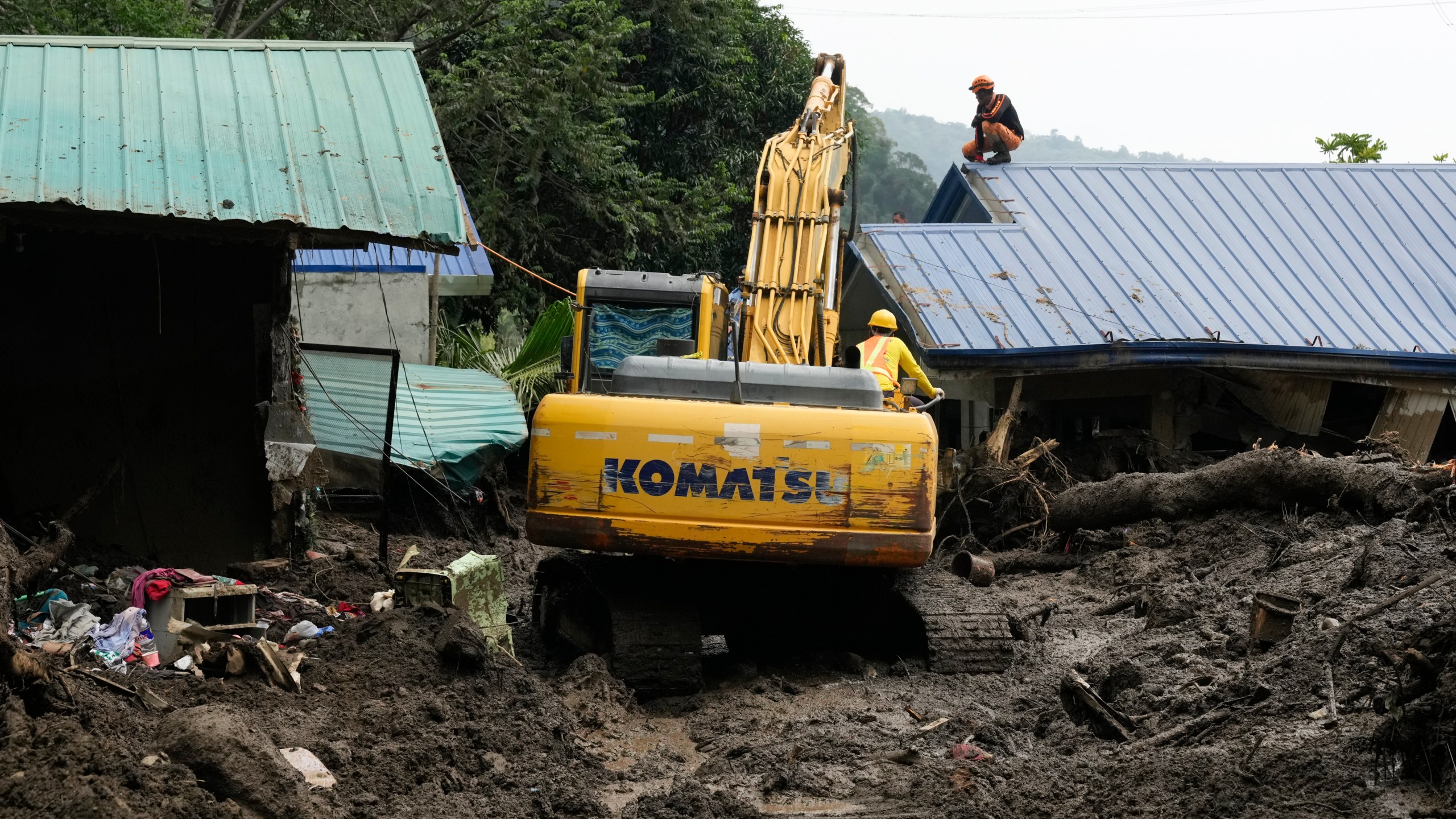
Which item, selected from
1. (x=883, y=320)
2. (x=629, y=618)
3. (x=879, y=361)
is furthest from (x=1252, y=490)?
(x=629, y=618)

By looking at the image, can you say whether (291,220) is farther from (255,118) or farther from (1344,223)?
(1344,223)

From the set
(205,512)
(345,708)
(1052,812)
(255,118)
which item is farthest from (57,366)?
(1052,812)

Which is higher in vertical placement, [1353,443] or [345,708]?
[1353,443]

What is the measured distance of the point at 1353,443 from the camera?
15.1m

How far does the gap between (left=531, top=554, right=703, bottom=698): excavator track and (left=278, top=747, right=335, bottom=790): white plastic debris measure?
2598mm

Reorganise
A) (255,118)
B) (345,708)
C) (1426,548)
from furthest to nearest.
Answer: (255,118) → (1426,548) → (345,708)

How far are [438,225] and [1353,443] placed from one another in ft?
36.8

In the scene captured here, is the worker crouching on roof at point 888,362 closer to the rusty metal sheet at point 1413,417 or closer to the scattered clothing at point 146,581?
the scattered clothing at point 146,581

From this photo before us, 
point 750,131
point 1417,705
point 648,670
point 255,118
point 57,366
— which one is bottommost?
point 648,670

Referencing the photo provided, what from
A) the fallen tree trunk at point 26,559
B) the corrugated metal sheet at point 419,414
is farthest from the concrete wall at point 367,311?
the fallen tree trunk at point 26,559

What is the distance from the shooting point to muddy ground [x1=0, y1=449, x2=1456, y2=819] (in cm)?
496

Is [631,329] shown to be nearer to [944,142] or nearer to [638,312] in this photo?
[638,312]

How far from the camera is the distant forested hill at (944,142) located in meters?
150

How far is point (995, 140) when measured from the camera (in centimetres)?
1895
